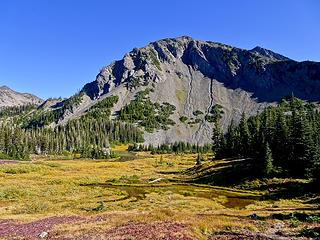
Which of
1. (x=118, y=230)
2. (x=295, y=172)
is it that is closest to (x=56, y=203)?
(x=118, y=230)

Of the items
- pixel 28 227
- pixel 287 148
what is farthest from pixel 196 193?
pixel 28 227

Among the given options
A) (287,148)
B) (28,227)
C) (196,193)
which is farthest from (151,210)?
(287,148)

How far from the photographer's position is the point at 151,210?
49.5m

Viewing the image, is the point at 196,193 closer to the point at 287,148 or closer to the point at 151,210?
the point at 151,210

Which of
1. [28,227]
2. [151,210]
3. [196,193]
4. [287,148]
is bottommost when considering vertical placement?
[196,193]

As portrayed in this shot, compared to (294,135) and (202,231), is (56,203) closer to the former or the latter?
(202,231)

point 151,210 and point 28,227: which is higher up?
point 28,227

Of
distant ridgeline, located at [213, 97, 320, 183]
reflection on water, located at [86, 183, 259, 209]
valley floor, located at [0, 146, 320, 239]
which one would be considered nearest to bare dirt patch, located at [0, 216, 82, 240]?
valley floor, located at [0, 146, 320, 239]

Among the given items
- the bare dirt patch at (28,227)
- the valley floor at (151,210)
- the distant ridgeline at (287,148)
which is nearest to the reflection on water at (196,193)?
the valley floor at (151,210)

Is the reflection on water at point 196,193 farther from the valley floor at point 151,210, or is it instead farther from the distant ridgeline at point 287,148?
the distant ridgeline at point 287,148

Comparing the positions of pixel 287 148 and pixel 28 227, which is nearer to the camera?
pixel 28 227

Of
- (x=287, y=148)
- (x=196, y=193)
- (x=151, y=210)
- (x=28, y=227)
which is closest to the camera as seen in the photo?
(x=28, y=227)

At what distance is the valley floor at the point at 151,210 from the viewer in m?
30.6

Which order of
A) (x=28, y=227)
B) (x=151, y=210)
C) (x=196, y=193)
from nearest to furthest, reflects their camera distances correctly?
(x=28, y=227)
(x=151, y=210)
(x=196, y=193)
